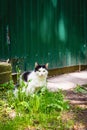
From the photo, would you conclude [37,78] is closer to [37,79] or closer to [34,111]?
[37,79]

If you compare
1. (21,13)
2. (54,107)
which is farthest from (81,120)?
(21,13)

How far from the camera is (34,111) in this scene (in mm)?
6965

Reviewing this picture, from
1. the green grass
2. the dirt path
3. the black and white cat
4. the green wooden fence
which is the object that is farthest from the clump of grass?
the green grass

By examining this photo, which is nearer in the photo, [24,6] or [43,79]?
[43,79]

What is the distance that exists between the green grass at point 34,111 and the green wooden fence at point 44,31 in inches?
125

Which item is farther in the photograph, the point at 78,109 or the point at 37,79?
the point at 37,79

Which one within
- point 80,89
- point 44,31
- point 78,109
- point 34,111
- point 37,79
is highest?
point 44,31

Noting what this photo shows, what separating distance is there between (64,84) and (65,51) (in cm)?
275

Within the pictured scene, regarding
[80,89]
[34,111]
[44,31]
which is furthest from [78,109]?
[44,31]

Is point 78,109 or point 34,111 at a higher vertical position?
point 34,111

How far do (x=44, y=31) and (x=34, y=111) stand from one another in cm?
546

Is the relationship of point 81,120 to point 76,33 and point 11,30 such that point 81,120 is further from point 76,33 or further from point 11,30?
point 76,33

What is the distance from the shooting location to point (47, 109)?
715 centimetres

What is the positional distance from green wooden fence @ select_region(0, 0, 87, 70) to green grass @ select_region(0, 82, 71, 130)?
318cm
